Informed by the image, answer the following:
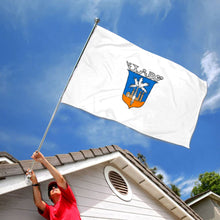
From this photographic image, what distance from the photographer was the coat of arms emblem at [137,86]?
4039 millimetres

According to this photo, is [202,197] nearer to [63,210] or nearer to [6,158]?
[6,158]

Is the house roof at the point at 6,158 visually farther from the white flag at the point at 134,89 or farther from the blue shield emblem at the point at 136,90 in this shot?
the blue shield emblem at the point at 136,90

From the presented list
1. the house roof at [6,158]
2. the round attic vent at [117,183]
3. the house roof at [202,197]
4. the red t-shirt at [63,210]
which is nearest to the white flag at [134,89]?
the red t-shirt at [63,210]

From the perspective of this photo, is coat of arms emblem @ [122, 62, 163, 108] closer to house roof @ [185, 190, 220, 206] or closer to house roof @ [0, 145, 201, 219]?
house roof @ [0, 145, 201, 219]

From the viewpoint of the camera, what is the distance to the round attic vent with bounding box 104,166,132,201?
5.02 metres

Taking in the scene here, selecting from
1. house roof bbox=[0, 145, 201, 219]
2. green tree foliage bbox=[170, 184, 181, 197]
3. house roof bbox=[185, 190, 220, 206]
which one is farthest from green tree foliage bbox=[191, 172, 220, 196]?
house roof bbox=[0, 145, 201, 219]

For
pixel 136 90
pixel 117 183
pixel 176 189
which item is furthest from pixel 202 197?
pixel 176 189

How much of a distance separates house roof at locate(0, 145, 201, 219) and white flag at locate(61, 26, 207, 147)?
A: 3.37 feet

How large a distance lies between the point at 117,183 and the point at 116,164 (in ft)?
1.77

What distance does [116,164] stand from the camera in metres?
5.70

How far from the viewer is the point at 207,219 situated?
15.0 meters

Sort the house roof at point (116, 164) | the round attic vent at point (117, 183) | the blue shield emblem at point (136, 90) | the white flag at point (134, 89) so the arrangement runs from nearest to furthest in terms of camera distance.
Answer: the house roof at point (116, 164)
the white flag at point (134, 89)
the blue shield emblem at point (136, 90)
the round attic vent at point (117, 183)

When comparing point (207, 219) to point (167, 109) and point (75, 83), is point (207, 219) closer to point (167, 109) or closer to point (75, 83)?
point (167, 109)

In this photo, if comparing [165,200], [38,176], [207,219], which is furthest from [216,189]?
[38,176]
